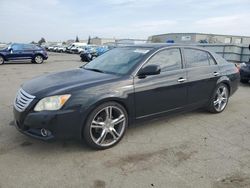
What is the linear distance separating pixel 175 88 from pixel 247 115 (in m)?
2.12

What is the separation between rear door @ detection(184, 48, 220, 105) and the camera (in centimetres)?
477

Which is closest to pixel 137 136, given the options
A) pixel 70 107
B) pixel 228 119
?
pixel 70 107

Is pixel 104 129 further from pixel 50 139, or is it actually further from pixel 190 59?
pixel 190 59

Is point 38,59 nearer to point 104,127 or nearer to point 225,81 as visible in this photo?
point 225,81

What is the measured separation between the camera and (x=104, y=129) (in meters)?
3.73

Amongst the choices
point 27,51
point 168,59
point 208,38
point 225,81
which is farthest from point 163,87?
point 208,38

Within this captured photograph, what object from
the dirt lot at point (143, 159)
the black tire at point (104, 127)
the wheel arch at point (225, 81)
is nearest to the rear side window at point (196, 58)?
the wheel arch at point (225, 81)

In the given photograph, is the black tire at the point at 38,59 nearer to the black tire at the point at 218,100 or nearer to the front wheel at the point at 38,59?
the front wheel at the point at 38,59

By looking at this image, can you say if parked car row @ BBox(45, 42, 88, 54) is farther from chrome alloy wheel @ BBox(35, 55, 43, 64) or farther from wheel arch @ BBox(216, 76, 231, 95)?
wheel arch @ BBox(216, 76, 231, 95)

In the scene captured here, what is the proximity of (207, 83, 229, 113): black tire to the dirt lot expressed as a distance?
67 cm

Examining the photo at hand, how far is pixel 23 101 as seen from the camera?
3.56 meters

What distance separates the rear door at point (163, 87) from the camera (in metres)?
4.03

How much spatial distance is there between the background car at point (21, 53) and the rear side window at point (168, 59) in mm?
15984

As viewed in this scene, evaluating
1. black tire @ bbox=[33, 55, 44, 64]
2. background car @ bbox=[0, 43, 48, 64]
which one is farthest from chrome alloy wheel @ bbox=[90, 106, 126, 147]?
black tire @ bbox=[33, 55, 44, 64]
